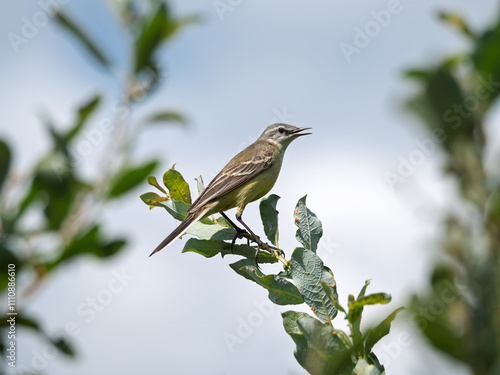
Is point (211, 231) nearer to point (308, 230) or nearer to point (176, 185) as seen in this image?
point (176, 185)

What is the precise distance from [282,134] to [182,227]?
4.93 m

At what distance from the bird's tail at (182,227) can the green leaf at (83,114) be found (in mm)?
2892

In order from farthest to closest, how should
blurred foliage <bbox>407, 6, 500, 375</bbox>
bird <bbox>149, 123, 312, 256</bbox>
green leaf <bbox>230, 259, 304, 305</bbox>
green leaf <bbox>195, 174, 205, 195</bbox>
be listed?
bird <bbox>149, 123, 312, 256</bbox>, green leaf <bbox>195, 174, 205, 195</bbox>, green leaf <bbox>230, 259, 304, 305</bbox>, blurred foliage <bbox>407, 6, 500, 375</bbox>

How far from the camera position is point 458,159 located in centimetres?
120

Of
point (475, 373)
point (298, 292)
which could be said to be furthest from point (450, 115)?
point (298, 292)

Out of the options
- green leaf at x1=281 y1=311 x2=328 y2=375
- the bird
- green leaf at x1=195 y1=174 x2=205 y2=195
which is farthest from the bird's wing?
green leaf at x1=281 y1=311 x2=328 y2=375

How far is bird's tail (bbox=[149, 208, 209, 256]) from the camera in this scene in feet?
15.6

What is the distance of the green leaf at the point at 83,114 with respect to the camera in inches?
61.2

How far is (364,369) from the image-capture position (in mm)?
2609

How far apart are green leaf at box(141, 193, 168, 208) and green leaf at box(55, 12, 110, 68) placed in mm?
3046

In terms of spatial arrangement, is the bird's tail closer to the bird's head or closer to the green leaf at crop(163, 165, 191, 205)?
the green leaf at crop(163, 165, 191, 205)

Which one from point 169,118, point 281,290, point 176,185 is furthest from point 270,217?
point 169,118

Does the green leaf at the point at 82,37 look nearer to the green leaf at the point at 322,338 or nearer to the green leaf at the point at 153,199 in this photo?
the green leaf at the point at 322,338

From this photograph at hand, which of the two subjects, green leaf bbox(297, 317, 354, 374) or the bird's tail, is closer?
green leaf bbox(297, 317, 354, 374)
